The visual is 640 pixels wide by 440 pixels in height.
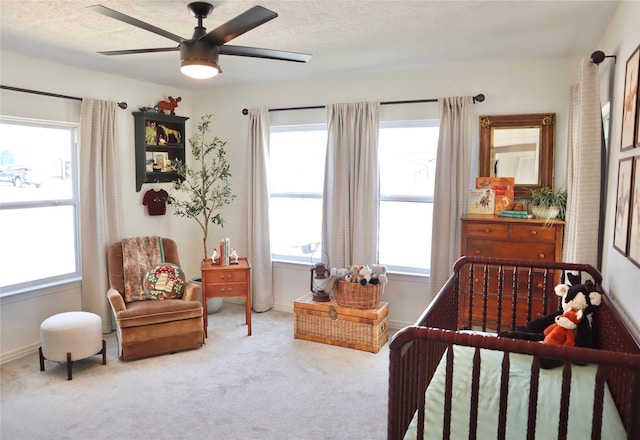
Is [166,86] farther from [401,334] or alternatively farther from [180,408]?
[401,334]

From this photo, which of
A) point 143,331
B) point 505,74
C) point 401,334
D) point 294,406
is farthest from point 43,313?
point 505,74

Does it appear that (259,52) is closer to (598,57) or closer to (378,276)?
(598,57)

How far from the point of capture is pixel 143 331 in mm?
3541

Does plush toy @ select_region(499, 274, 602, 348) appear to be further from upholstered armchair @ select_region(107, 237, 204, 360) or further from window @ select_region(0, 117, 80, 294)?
window @ select_region(0, 117, 80, 294)

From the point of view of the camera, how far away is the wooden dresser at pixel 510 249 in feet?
10.6

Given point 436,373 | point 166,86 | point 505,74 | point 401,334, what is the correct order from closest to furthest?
point 401,334
point 436,373
point 505,74
point 166,86

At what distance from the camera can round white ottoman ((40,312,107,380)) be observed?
10.7ft

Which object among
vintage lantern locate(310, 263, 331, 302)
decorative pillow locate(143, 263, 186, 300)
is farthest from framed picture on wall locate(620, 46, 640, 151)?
decorative pillow locate(143, 263, 186, 300)

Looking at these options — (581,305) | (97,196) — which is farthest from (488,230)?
(97,196)

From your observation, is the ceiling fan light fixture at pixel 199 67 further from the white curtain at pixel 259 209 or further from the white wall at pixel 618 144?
the white curtain at pixel 259 209

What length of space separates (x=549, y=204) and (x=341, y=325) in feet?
6.20

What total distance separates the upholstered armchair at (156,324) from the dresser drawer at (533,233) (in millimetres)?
2512

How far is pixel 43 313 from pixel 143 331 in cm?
101

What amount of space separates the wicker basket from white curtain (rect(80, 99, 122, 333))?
2.14 meters
